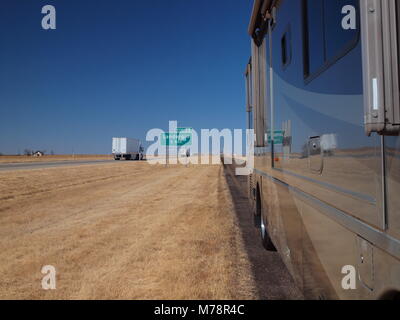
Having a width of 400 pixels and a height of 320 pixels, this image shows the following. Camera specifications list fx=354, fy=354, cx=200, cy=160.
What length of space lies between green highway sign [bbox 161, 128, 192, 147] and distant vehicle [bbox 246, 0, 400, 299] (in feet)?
151

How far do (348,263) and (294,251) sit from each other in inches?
54.9

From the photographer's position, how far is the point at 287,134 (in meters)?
3.56

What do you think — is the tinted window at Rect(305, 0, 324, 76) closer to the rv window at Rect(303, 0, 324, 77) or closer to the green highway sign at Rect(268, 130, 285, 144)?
the rv window at Rect(303, 0, 324, 77)

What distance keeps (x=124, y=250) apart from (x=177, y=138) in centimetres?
4398

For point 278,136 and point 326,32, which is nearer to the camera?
point 326,32

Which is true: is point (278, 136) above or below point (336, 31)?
below

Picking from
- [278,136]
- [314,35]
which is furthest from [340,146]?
[278,136]

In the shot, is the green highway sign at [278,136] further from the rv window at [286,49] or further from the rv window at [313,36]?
the rv window at [313,36]

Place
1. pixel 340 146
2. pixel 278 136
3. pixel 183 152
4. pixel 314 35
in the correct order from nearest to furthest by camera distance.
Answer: pixel 340 146, pixel 314 35, pixel 278 136, pixel 183 152

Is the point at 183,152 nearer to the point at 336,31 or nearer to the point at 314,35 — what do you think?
the point at 314,35

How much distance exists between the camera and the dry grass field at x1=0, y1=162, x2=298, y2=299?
442cm

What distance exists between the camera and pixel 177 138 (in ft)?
164
